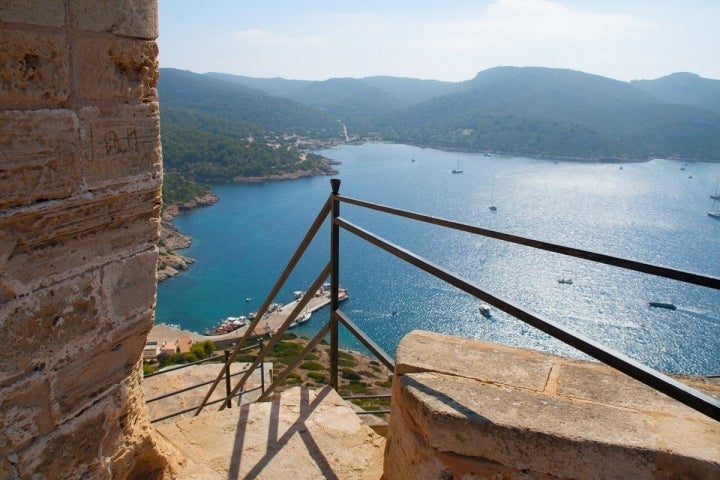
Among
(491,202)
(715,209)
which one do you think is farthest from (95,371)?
(715,209)

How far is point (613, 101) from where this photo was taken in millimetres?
130125

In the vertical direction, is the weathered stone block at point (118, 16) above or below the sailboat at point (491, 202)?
above

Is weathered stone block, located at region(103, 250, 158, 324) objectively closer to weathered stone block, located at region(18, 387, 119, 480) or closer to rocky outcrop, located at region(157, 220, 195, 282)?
weathered stone block, located at region(18, 387, 119, 480)

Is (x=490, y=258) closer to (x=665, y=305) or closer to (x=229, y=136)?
(x=665, y=305)

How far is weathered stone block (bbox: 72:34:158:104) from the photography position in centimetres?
146

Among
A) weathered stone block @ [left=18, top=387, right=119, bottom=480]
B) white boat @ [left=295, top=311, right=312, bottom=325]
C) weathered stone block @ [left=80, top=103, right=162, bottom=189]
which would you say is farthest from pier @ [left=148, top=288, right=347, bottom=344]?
weathered stone block @ [left=80, top=103, right=162, bottom=189]

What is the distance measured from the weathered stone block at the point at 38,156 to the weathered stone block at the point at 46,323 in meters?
0.29

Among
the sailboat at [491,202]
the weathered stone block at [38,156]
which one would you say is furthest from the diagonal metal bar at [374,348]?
the sailboat at [491,202]

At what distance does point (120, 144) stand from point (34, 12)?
446mm

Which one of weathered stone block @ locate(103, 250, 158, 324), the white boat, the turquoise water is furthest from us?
the white boat

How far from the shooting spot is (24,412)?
1453 millimetres

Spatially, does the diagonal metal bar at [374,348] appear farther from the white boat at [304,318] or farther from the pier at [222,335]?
the white boat at [304,318]

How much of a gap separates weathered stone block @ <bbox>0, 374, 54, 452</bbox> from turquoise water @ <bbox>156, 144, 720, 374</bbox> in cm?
1932

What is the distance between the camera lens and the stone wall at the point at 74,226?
1.34m
